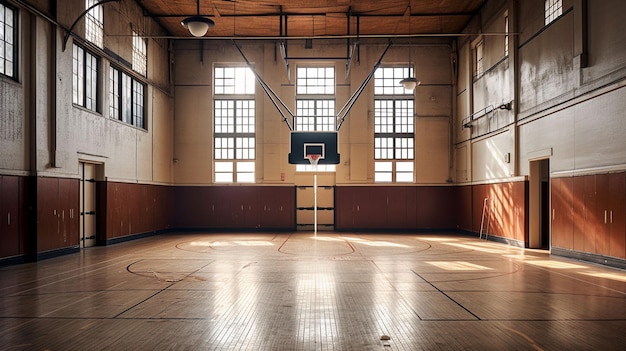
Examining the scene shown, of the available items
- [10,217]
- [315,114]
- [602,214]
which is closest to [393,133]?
[315,114]

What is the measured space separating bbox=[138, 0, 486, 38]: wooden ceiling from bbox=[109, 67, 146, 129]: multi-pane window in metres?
2.88

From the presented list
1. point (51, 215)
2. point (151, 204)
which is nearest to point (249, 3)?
point (151, 204)

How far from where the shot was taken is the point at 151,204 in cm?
1783

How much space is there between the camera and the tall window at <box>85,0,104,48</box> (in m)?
13.2

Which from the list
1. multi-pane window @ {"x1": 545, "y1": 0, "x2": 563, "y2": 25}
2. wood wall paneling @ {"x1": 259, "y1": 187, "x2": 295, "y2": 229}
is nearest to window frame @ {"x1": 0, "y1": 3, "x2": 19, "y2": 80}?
wood wall paneling @ {"x1": 259, "y1": 187, "x2": 295, "y2": 229}

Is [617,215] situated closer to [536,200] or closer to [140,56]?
[536,200]

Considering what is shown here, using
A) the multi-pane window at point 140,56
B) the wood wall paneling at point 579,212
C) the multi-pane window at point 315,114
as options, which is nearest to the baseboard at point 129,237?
the multi-pane window at point 140,56

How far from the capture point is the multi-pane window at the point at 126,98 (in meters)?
15.0

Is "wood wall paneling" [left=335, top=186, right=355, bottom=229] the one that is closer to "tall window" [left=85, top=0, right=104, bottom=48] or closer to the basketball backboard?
the basketball backboard

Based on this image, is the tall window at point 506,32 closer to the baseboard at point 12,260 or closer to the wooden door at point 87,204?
the wooden door at point 87,204

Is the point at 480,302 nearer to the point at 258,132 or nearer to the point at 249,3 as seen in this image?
the point at 249,3

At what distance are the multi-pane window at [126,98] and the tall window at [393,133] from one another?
30.6 ft

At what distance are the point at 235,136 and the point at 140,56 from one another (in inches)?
200

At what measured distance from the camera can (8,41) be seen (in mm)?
10273
